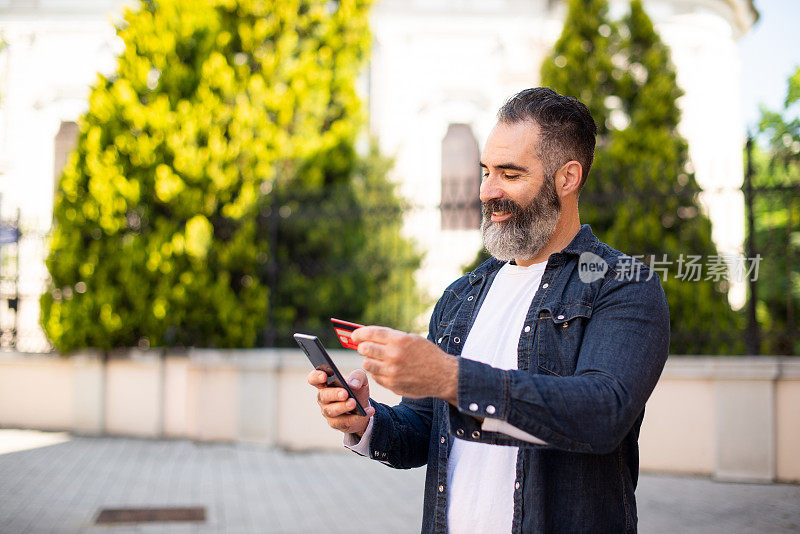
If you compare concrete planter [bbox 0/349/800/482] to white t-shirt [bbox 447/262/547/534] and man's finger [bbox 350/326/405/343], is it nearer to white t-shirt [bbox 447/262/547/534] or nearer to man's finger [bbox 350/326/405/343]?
white t-shirt [bbox 447/262/547/534]

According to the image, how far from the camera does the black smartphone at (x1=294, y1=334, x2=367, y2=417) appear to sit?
6.03ft

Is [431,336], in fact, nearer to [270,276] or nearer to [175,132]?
[270,276]

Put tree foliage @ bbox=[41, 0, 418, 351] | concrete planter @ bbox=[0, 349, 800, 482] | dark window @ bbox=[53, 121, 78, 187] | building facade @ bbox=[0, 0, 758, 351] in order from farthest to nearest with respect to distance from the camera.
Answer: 1. dark window @ bbox=[53, 121, 78, 187]
2. building facade @ bbox=[0, 0, 758, 351]
3. tree foliage @ bbox=[41, 0, 418, 351]
4. concrete planter @ bbox=[0, 349, 800, 482]

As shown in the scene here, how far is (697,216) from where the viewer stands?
27.8 ft

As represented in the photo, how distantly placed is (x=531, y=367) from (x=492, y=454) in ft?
0.87

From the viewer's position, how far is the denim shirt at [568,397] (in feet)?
4.99

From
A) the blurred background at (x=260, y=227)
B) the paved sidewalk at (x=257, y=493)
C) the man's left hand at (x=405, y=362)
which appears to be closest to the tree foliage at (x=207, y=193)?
the blurred background at (x=260, y=227)

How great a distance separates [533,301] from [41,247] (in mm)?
10205

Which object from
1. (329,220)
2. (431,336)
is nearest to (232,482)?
(329,220)

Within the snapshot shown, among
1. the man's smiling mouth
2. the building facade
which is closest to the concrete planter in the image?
the man's smiling mouth

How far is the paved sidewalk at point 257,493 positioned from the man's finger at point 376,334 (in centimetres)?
444

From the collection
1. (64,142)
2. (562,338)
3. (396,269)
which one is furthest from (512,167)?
(64,142)

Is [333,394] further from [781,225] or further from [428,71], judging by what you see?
[428,71]

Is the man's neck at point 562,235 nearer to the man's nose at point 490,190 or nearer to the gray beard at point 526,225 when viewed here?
the gray beard at point 526,225
